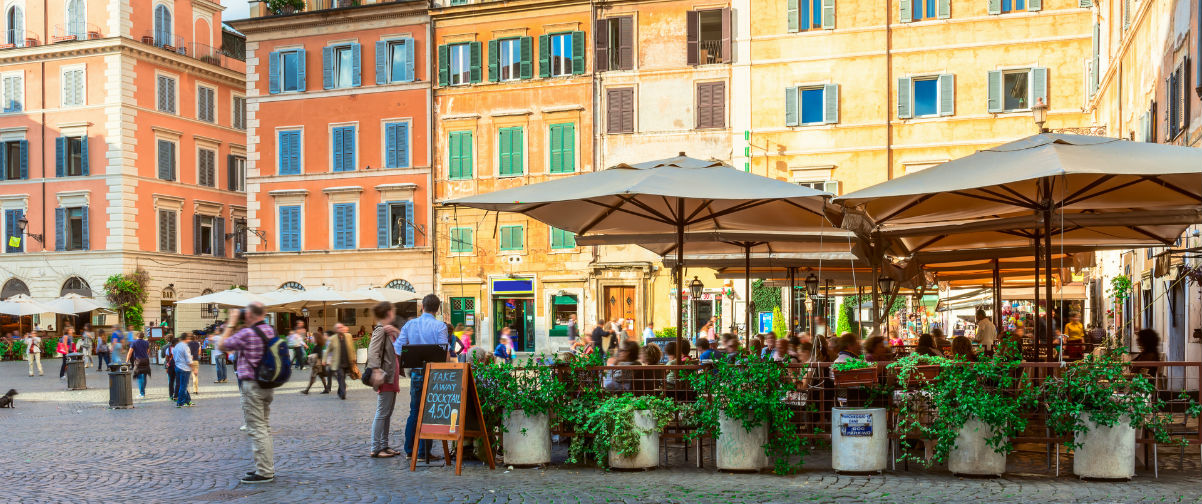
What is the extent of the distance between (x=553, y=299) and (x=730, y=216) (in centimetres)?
2575

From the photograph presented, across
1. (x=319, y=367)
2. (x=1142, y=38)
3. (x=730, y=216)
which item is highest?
(x=1142, y=38)

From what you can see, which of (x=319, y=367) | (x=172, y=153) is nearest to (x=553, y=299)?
(x=319, y=367)

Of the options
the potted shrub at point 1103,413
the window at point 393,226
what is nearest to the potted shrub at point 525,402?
the potted shrub at point 1103,413

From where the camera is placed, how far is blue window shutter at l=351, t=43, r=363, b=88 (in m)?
39.8

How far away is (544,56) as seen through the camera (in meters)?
37.5

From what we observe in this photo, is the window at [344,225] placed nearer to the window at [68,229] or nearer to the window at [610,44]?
the window at [610,44]

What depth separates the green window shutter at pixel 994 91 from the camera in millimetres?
32156

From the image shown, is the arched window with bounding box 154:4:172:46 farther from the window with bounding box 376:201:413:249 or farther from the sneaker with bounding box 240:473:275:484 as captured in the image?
the sneaker with bounding box 240:473:275:484

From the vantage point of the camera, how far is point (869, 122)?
3359cm

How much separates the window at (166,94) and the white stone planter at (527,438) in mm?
40238

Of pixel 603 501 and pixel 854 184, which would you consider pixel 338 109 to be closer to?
pixel 854 184

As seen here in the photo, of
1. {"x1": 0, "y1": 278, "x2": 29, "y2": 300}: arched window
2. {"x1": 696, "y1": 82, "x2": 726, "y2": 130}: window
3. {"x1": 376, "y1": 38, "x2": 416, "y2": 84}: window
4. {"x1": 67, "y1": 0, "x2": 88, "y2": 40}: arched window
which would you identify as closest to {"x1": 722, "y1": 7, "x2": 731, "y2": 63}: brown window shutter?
{"x1": 696, "y1": 82, "x2": 726, "y2": 130}: window

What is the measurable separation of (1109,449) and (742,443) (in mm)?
2697

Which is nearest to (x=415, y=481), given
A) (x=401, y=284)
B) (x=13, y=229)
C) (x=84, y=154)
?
(x=401, y=284)
